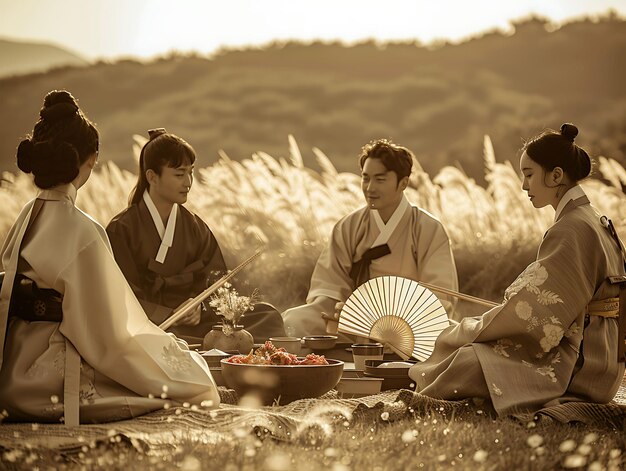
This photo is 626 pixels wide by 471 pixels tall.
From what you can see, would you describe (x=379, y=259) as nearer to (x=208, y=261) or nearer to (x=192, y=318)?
(x=208, y=261)

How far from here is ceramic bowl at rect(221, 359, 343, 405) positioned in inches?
138

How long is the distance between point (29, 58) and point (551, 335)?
21085mm

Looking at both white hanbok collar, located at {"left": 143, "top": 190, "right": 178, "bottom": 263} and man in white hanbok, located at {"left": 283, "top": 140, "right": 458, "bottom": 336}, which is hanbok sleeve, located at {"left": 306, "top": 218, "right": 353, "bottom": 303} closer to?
man in white hanbok, located at {"left": 283, "top": 140, "right": 458, "bottom": 336}

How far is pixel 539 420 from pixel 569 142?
3.66ft

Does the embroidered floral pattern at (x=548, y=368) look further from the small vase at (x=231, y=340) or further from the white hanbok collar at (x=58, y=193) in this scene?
the white hanbok collar at (x=58, y=193)

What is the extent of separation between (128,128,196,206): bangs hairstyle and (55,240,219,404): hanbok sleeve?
1.96m

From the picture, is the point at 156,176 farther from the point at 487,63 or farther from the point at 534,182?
the point at 487,63

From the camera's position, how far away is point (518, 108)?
794 inches

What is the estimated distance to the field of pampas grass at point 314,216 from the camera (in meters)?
7.02

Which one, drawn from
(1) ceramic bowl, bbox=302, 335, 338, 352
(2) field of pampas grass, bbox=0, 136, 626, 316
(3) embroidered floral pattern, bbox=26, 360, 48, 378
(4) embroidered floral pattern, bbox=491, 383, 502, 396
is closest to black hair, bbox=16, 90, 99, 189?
(3) embroidered floral pattern, bbox=26, 360, 48, 378

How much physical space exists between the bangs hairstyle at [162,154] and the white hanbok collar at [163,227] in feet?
0.34

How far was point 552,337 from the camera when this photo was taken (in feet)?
11.7

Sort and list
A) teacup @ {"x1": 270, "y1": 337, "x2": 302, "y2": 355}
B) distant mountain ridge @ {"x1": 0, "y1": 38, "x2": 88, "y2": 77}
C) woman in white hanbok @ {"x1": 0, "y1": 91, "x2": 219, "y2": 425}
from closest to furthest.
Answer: woman in white hanbok @ {"x1": 0, "y1": 91, "x2": 219, "y2": 425}
teacup @ {"x1": 270, "y1": 337, "x2": 302, "y2": 355}
distant mountain ridge @ {"x1": 0, "y1": 38, "x2": 88, "y2": 77}

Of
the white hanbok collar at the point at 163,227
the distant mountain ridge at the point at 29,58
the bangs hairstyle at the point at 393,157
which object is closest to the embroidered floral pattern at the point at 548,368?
the bangs hairstyle at the point at 393,157
